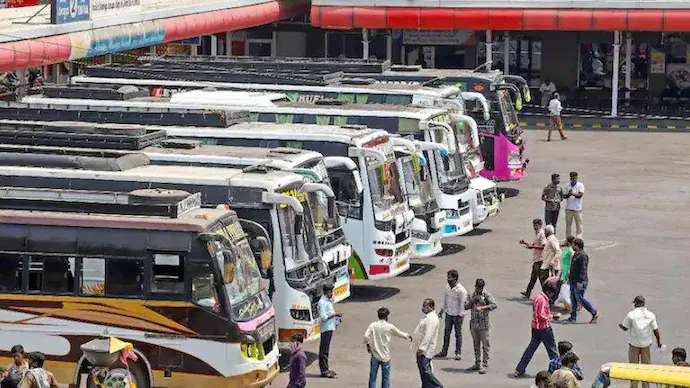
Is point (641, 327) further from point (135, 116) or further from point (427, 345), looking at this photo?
point (135, 116)

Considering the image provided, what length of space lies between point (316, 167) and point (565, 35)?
116ft

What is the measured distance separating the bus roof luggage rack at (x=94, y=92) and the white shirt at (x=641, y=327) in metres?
13.6

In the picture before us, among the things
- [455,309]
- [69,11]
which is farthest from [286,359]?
[69,11]

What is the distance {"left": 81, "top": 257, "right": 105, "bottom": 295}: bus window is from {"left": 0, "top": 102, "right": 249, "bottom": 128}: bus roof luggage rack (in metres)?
8.39

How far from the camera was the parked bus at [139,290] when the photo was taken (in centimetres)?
2177

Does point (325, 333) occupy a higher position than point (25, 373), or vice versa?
point (25, 373)

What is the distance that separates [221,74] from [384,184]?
35.6 ft

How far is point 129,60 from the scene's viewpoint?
51844 mm

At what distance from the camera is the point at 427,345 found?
2303cm

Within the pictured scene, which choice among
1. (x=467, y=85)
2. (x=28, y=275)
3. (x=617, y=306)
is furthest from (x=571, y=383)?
(x=467, y=85)

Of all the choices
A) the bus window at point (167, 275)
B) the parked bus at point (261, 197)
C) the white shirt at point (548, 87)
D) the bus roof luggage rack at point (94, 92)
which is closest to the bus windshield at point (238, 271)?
the bus window at point (167, 275)

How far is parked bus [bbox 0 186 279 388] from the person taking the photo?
2177cm

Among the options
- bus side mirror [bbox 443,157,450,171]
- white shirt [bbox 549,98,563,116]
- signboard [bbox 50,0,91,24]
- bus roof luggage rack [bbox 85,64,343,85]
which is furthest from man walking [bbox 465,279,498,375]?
white shirt [bbox 549,98,563,116]

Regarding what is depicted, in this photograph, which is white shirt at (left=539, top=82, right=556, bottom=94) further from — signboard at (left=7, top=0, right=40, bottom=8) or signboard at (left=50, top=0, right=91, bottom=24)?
signboard at (left=50, top=0, right=91, bottom=24)
